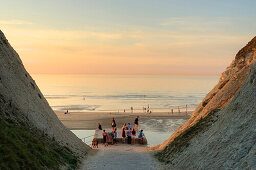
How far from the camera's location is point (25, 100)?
25141 millimetres

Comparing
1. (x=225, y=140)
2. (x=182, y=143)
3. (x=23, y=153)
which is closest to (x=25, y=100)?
(x=23, y=153)

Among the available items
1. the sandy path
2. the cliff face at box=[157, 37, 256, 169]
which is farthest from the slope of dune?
the cliff face at box=[157, 37, 256, 169]

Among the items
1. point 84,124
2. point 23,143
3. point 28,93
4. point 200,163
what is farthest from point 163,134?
point 23,143

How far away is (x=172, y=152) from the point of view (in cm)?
2525

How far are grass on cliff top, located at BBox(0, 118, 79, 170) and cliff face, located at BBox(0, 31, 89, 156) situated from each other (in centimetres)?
252

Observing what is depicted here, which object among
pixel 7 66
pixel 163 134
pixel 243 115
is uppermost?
pixel 7 66

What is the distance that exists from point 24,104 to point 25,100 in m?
0.87

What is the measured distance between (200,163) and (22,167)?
34.2 feet

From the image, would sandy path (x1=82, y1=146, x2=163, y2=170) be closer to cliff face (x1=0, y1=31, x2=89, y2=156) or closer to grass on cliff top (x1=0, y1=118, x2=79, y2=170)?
grass on cliff top (x1=0, y1=118, x2=79, y2=170)

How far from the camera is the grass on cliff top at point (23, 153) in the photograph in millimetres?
12877

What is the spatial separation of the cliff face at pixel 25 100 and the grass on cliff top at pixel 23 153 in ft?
8.28

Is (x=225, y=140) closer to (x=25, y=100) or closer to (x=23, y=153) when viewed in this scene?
(x=23, y=153)

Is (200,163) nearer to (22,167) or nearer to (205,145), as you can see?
(205,145)

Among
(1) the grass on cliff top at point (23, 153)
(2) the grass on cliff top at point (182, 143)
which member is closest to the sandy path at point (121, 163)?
(2) the grass on cliff top at point (182, 143)
